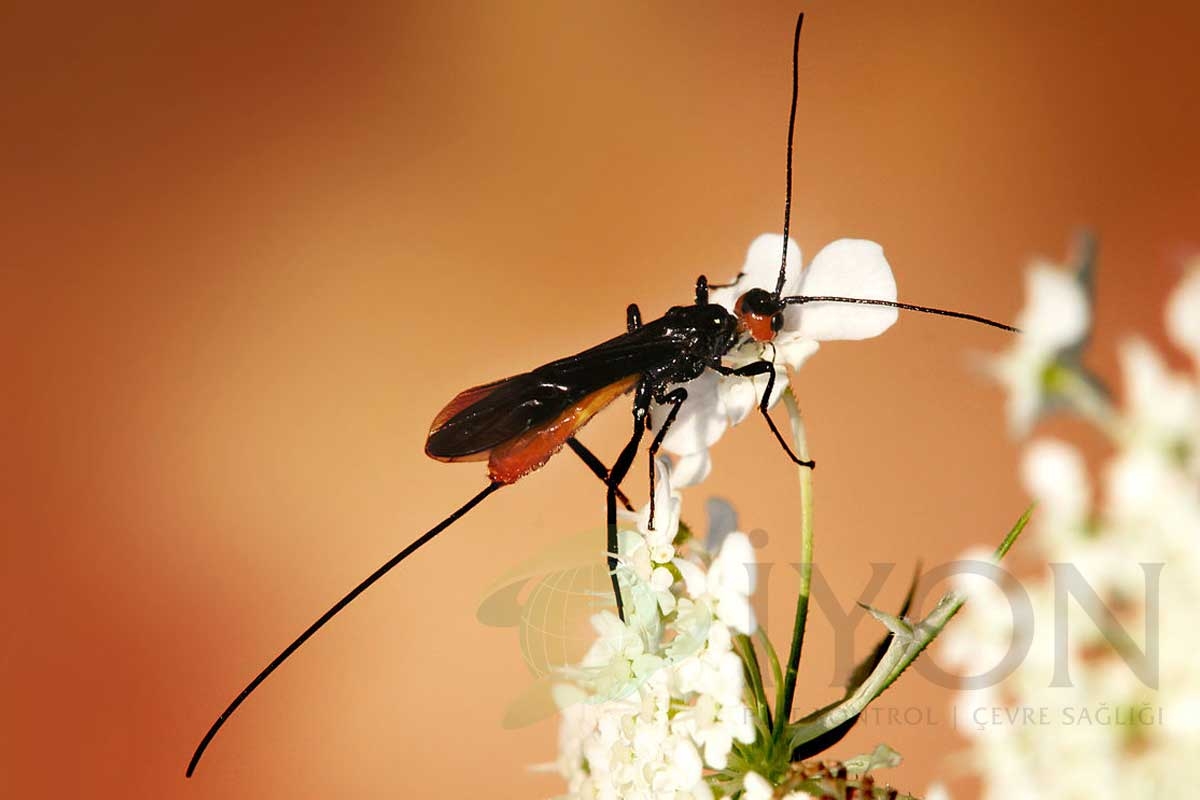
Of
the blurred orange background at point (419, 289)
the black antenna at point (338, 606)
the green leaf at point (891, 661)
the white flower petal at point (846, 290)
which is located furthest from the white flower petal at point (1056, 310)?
the blurred orange background at point (419, 289)

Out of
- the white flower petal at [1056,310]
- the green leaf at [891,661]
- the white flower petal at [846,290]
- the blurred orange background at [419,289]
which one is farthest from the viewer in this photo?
the blurred orange background at [419,289]

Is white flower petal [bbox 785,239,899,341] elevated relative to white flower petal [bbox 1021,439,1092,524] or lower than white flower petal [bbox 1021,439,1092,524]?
elevated

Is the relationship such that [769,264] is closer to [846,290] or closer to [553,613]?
[846,290]

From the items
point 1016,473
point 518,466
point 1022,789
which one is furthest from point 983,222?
point 1022,789

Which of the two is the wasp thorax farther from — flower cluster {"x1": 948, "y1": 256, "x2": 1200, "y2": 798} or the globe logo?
flower cluster {"x1": 948, "y1": 256, "x2": 1200, "y2": 798}

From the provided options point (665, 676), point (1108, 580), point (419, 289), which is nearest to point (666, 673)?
point (665, 676)

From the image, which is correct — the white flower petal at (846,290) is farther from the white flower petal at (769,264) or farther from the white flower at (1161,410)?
the white flower at (1161,410)

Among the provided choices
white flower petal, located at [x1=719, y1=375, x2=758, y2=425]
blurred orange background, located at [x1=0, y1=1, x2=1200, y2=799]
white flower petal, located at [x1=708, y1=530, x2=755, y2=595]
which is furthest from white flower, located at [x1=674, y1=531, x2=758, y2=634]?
blurred orange background, located at [x1=0, y1=1, x2=1200, y2=799]
